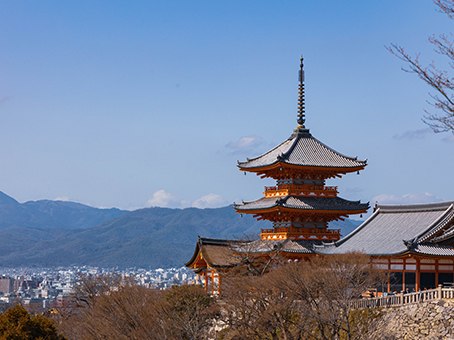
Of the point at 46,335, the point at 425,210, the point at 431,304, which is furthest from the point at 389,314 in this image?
the point at 46,335

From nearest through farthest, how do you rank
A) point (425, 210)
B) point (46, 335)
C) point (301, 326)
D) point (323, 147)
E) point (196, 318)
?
point (46, 335)
point (301, 326)
point (196, 318)
point (425, 210)
point (323, 147)

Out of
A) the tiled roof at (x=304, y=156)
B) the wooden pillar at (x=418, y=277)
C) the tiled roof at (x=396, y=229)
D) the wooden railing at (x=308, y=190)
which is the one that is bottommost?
the wooden pillar at (x=418, y=277)

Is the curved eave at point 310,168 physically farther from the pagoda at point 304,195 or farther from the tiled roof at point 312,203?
the tiled roof at point 312,203

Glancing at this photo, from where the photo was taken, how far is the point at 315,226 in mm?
37562

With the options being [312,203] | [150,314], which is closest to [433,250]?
[312,203]

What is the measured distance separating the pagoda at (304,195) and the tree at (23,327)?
1590 centimetres

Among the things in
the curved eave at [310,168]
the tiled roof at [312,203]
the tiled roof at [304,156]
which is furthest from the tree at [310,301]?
the tiled roof at [304,156]

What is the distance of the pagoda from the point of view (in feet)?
120

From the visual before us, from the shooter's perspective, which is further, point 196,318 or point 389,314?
point 196,318

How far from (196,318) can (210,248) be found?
1039 cm

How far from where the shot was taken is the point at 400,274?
30.4m

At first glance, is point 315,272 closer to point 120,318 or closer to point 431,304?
point 431,304

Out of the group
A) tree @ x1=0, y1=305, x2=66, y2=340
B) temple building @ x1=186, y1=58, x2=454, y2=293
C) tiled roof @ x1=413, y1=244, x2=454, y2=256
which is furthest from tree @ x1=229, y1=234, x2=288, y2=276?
tree @ x1=0, y1=305, x2=66, y2=340

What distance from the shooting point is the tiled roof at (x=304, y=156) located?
Result: 37.1 metres
